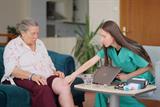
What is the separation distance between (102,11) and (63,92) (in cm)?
291

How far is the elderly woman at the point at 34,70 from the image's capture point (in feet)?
10.6

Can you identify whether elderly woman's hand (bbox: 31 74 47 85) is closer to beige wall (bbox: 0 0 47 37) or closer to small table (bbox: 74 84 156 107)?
small table (bbox: 74 84 156 107)

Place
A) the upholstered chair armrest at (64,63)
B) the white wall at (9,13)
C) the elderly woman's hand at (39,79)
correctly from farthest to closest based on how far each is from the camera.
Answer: the white wall at (9,13) < the upholstered chair armrest at (64,63) < the elderly woman's hand at (39,79)

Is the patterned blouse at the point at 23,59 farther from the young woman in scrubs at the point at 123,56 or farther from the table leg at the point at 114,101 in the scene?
the table leg at the point at 114,101

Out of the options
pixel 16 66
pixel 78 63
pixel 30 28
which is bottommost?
pixel 78 63

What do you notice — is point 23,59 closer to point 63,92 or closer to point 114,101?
point 63,92

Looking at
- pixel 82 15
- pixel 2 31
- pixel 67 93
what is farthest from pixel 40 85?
pixel 82 15

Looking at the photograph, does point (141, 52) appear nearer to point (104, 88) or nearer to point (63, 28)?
point (104, 88)

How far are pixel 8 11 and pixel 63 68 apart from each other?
167 inches

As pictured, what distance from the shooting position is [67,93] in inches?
127

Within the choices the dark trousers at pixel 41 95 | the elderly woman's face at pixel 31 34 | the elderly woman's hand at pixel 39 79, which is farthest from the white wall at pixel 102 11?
the dark trousers at pixel 41 95

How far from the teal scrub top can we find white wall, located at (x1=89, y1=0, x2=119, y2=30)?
103 inches

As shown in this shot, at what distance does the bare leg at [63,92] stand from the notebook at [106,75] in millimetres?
395

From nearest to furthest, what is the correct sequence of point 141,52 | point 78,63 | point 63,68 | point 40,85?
point 141,52, point 40,85, point 63,68, point 78,63
